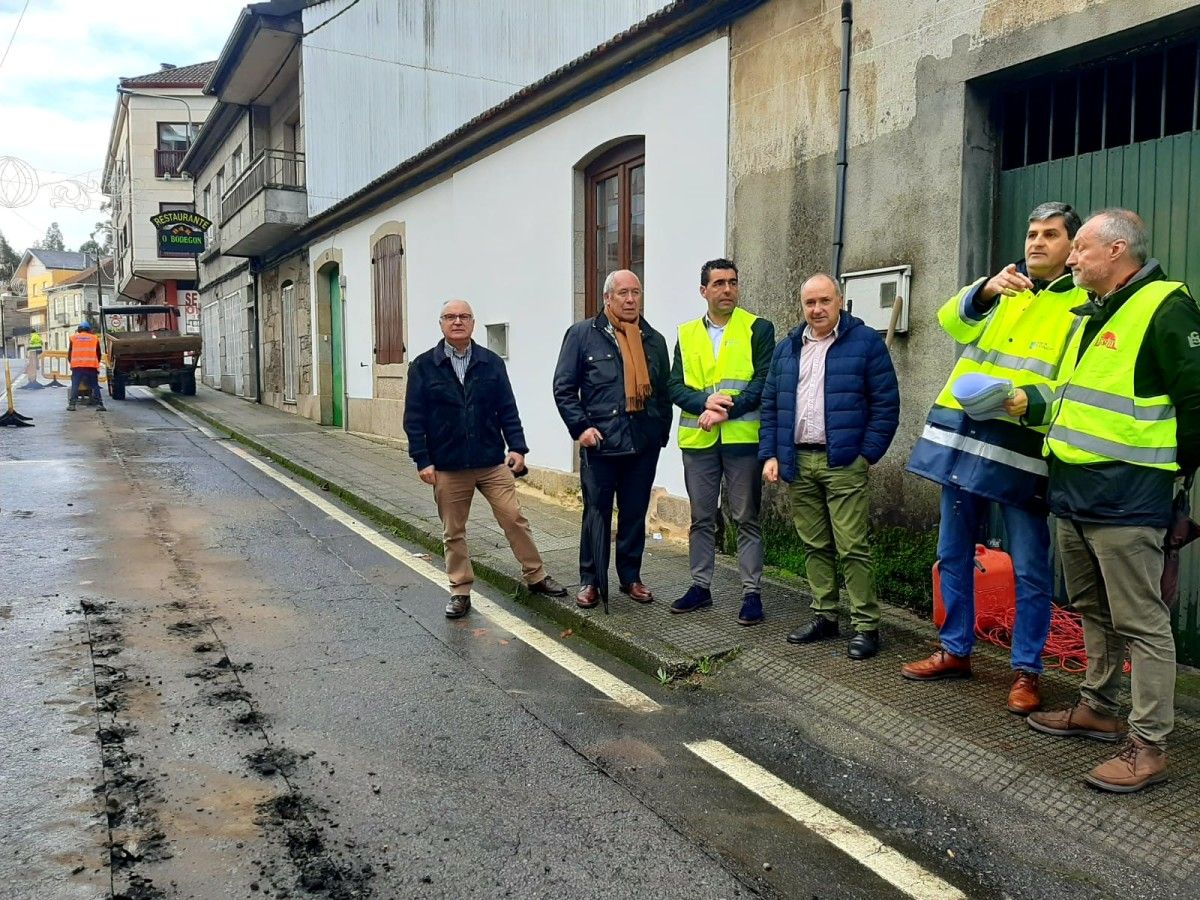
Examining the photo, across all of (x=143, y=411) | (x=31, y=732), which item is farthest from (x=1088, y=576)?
(x=143, y=411)

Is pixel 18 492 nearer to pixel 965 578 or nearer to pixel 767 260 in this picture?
pixel 767 260

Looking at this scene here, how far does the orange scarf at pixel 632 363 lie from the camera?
536 cm

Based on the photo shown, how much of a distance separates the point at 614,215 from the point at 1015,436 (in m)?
5.57

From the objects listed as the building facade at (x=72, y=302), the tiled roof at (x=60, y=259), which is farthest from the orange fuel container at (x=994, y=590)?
the tiled roof at (x=60, y=259)

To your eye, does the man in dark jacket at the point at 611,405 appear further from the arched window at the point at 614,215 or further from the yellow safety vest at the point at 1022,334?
the arched window at the point at 614,215

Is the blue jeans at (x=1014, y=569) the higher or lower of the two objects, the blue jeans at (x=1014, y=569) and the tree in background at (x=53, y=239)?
the lower

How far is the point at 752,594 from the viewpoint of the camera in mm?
5059

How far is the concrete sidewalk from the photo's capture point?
303cm

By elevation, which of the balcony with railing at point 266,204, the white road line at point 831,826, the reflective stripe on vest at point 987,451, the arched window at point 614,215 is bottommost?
the white road line at point 831,826

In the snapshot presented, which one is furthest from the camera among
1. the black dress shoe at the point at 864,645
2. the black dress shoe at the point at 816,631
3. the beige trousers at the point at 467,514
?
the beige trousers at the point at 467,514

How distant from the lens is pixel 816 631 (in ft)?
15.5

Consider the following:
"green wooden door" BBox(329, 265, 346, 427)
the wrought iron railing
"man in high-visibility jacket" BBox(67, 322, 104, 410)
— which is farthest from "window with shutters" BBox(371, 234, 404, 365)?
"man in high-visibility jacket" BBox(67, 322, 104, 410)

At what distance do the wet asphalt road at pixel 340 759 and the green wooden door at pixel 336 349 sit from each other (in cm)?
1124

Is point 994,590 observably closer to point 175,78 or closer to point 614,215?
point 614,215
